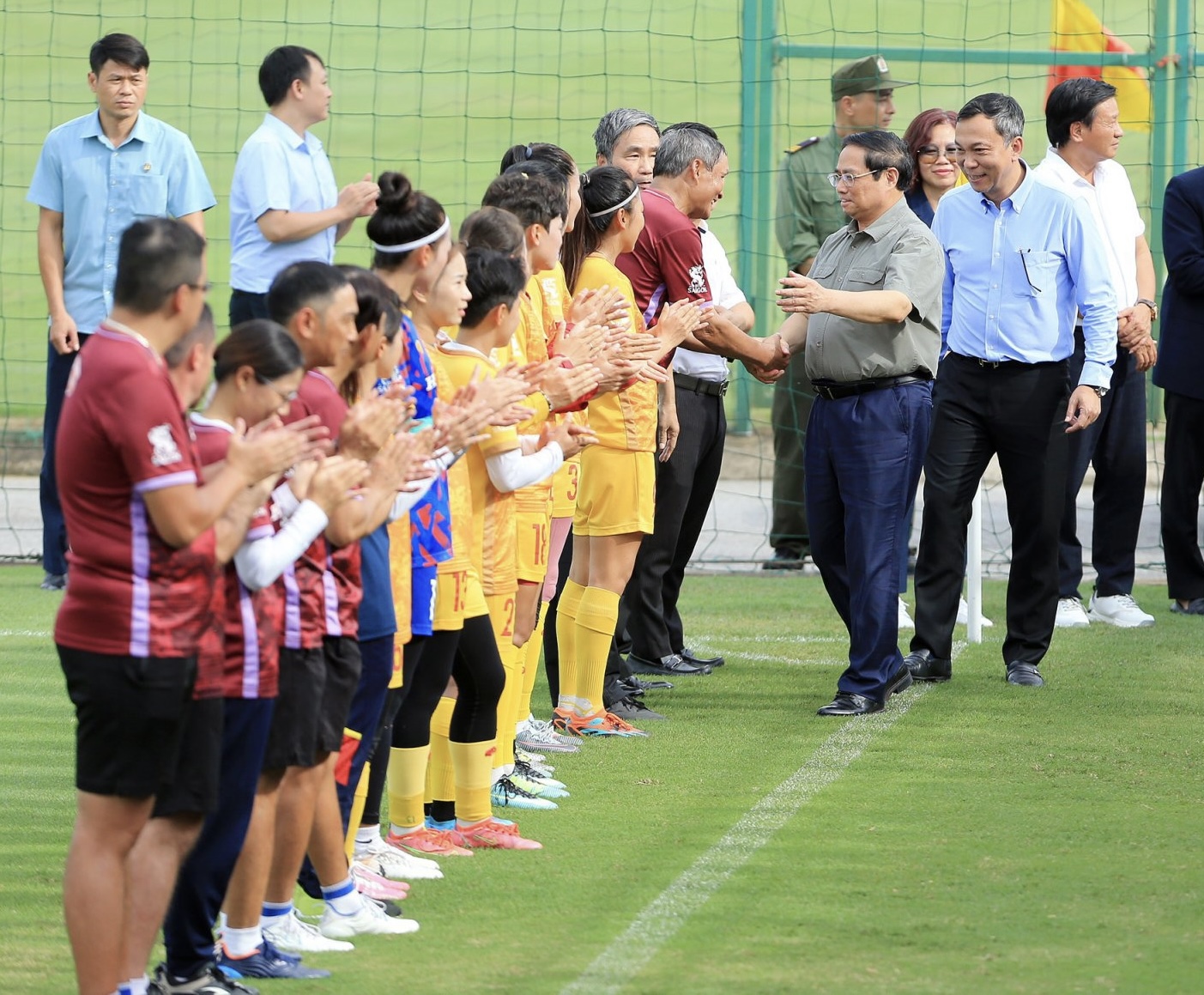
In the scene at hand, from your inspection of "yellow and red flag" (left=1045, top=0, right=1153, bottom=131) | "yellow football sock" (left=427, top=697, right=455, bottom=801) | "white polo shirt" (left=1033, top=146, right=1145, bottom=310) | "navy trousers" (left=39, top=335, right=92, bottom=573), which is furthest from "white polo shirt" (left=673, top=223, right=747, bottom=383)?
"yellow and red flag" (left=1045, top=0, right=1153, bottom=131)

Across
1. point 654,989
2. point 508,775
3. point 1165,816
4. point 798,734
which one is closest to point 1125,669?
A: point 798,734

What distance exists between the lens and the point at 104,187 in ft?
25.3

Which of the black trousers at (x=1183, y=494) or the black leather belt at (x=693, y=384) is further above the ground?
the black leather belt at (x=693, y=384)

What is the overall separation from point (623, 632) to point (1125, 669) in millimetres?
1962

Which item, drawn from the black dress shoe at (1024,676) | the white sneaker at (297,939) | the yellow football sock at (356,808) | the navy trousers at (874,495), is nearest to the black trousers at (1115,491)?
the black dress shoe at (1024,676)

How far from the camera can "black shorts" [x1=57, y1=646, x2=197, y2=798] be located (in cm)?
303

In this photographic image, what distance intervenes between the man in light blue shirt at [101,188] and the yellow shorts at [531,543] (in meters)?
3.12

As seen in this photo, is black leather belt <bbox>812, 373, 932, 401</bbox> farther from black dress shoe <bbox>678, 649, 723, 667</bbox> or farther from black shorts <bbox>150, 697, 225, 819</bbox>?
black shorts <bbox>150, 697, 225, 819</bbox>

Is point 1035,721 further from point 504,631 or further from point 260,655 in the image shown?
point 260,655

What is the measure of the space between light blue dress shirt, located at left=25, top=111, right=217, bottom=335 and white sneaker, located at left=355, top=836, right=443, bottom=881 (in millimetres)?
4035

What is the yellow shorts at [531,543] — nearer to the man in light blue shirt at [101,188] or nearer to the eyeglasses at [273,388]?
the eyeglasses at [273,388]

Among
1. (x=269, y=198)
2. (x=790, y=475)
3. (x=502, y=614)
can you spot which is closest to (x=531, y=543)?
(x=502, y=614)

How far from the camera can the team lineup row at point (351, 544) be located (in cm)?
304

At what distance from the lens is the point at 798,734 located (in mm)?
5984
